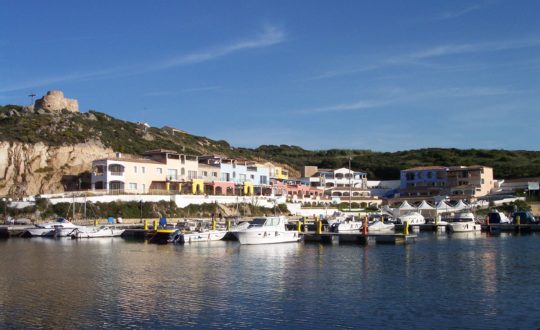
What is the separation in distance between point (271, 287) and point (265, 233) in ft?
78.9

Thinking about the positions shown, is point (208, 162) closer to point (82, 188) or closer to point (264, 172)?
point (264, 172)

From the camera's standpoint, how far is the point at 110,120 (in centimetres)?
11850

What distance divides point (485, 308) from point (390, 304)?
158 inches

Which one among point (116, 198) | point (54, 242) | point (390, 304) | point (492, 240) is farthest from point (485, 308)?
point (116, 198)

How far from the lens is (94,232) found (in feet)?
214

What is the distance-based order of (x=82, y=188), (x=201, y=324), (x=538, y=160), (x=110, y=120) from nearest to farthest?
(x=201, y=324) → (x=82, y=188) → (x=110, y=120) → (x=538, y=160)

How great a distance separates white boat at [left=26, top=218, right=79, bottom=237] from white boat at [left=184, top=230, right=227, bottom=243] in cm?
1432

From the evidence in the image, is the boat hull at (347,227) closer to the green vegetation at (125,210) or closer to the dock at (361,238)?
the dock at (361,238)

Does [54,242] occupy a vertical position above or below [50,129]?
below

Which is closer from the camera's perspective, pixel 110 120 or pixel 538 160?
pixel 110 120

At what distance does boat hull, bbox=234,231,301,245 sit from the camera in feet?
182

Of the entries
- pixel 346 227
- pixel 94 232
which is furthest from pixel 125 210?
pixel 346 227

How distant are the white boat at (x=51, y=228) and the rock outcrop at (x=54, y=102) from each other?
4667cm

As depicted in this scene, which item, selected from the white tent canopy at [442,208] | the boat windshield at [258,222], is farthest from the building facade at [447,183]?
the boat windshield at [258,222]
